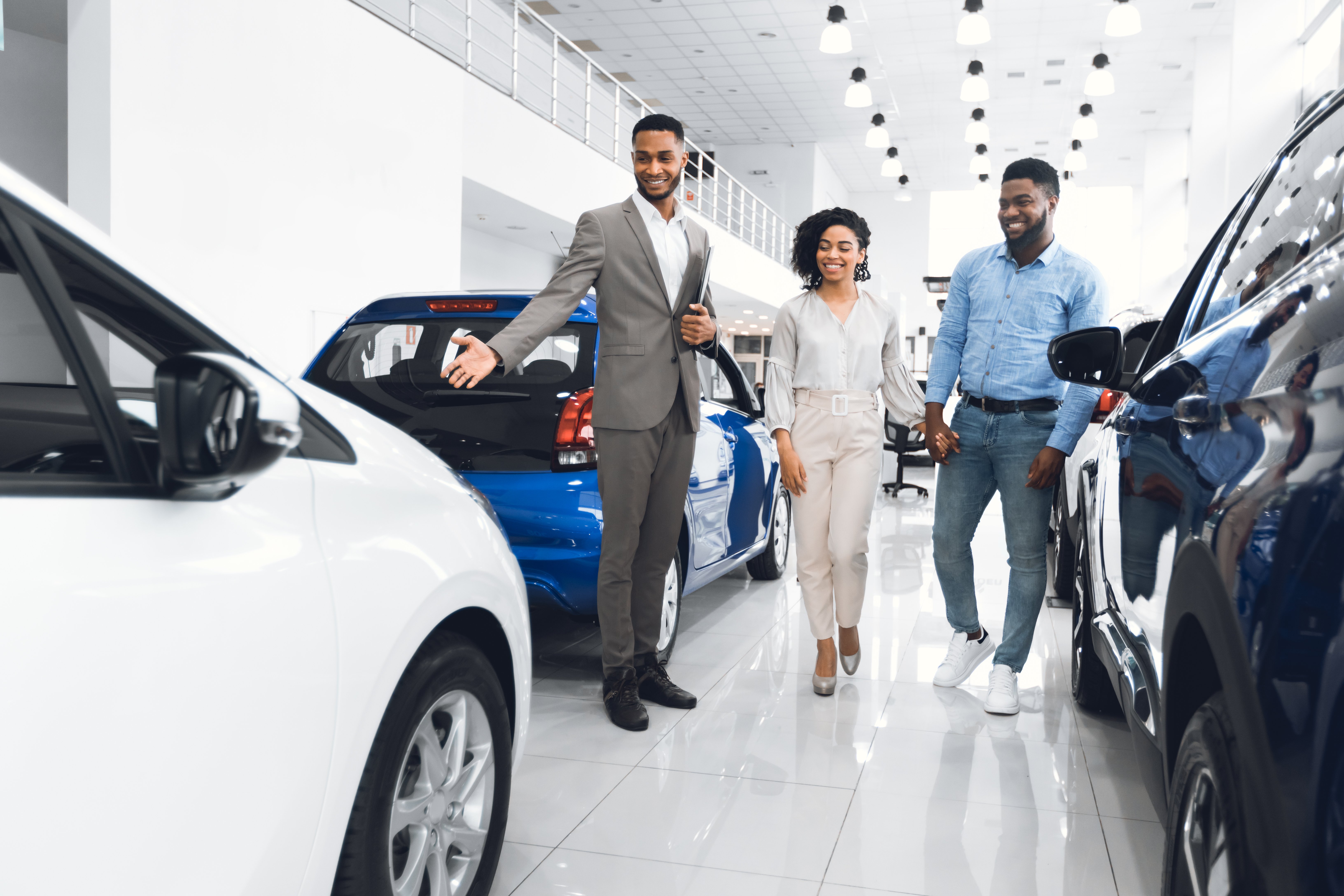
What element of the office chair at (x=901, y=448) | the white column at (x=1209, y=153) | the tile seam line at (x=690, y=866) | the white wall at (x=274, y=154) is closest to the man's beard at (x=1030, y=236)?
the tile seam line at (x=690, y=866)

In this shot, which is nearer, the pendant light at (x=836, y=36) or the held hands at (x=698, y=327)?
the held hands at (x=698, y=327)

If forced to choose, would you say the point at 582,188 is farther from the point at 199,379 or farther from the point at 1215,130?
the point at 199,379

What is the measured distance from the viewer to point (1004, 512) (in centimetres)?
323

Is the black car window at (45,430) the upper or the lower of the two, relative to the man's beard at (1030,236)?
lower

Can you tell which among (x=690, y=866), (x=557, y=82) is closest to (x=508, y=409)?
(x=690, y=866)

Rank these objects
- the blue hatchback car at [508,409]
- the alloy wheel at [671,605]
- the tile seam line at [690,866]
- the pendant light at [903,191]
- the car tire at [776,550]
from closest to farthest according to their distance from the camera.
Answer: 1. the tile seam line at [690,866]
2. the blue hatchback car at [508,409]
3. the alloy wheel at [671,605]
4. the car tire at [776,550]
5. the pendant light at [903,191]

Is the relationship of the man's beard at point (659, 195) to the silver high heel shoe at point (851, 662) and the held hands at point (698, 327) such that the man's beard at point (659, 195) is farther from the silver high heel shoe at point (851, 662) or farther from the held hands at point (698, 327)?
the silver high heel shoe at point (851, 662)

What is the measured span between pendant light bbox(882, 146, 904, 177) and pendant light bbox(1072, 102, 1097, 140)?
2739mm

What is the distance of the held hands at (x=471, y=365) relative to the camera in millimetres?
2285

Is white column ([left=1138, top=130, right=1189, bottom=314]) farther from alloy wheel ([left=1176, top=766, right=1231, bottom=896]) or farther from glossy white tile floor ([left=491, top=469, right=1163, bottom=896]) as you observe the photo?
alloy wheel ([left=1176, top=766, right=1231, bottom=896])

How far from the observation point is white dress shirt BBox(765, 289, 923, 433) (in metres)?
3.21

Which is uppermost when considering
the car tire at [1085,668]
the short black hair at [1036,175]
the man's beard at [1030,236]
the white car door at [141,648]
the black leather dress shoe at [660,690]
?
the short black hair at [1036,175]

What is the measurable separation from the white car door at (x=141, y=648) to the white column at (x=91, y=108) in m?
3.87

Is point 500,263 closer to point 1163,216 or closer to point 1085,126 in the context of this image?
point 1085,126
